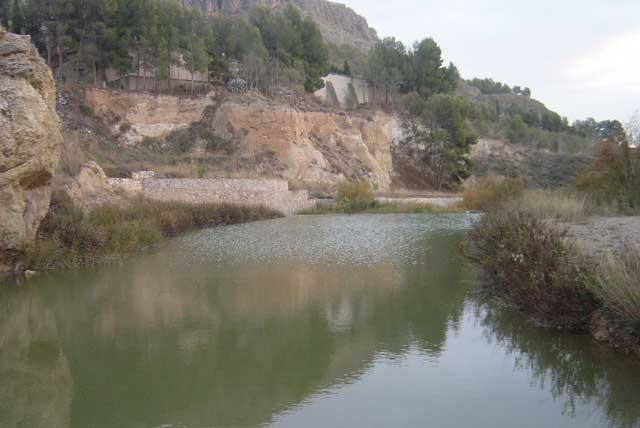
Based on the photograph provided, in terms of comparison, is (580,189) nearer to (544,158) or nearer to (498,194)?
(498,194)

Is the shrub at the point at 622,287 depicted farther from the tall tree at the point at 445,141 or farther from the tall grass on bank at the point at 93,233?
the tall tree at the point at 445,141

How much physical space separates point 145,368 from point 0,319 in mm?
3581

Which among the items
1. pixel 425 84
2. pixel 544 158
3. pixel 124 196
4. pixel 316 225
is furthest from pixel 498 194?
pixel 425 84

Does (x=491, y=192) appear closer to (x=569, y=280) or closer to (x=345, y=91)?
(x=569, y=280)

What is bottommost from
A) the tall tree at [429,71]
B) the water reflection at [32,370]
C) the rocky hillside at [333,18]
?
the water reflection at [32,370]

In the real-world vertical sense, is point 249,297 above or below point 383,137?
below

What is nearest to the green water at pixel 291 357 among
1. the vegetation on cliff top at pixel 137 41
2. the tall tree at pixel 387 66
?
the vegetation on cliff top at pixel 137 41

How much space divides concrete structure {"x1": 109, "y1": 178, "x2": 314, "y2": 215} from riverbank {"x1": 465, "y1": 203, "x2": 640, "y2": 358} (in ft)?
56.5

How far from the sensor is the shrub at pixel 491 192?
24.0 m

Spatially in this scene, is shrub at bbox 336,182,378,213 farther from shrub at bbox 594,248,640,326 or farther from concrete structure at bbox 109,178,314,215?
shrub at bbox 594,248,640,326

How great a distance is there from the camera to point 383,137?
44.4 metres

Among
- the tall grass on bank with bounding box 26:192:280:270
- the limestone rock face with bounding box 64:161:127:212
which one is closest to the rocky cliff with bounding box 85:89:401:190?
the limestone rock face with bounding box 64:161:127:212

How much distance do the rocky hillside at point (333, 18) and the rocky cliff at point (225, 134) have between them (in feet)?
206

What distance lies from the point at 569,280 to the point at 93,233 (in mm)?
10082
